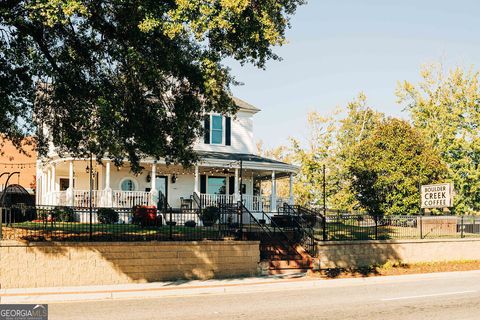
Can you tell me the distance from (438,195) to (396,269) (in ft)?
22.3

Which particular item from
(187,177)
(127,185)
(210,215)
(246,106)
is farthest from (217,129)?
(210,215)

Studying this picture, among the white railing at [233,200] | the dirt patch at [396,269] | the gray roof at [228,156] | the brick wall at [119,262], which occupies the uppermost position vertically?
the gray roof at [228,156]

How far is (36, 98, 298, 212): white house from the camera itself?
2772 cm

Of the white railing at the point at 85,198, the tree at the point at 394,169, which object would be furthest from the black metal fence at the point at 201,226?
the tree at the point at 394,169

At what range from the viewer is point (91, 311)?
12180 mm

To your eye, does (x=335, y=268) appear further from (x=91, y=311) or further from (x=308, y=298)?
(x=91, y=311)

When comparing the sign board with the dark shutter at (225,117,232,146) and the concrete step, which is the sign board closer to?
the concrete step

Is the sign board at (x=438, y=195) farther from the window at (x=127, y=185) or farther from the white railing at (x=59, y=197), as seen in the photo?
the white railing at (x=59, y=197)

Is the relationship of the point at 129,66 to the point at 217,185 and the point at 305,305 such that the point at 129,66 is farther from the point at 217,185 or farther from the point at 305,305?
the point at 217,185

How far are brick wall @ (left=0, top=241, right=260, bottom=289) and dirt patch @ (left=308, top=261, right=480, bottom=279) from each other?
10.6 feet

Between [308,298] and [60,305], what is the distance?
6.51 m

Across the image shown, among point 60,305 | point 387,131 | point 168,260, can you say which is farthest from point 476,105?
point 60,305

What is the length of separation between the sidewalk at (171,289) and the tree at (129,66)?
3.93 meters

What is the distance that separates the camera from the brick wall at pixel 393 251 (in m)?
22.0
